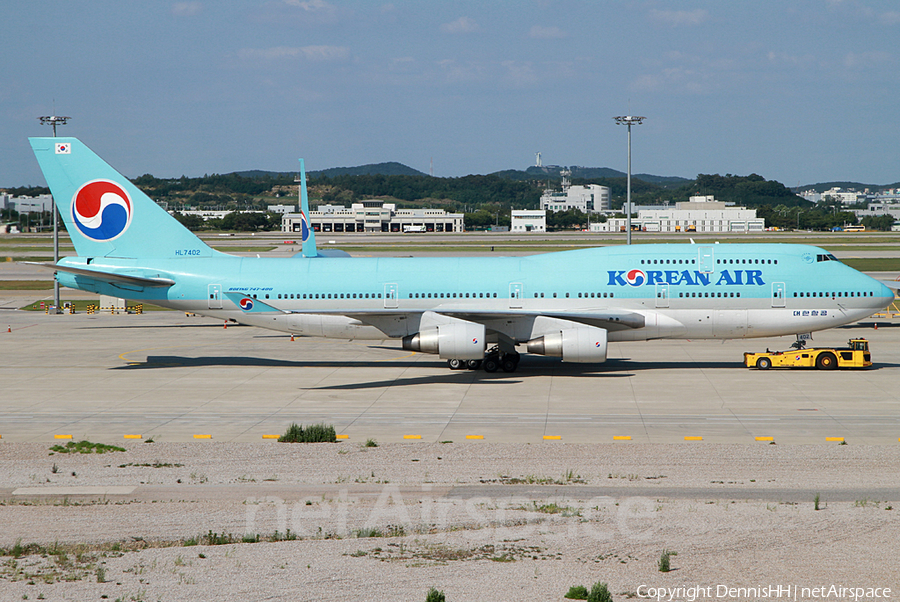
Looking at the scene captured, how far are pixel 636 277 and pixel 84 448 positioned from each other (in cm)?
2287

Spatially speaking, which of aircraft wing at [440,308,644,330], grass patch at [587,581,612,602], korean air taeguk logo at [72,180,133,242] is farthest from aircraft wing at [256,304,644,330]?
grass patch at [587,581,612,602]

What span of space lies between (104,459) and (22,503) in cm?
387

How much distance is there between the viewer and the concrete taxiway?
83.1ft

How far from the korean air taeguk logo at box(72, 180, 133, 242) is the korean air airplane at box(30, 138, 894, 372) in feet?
0.15

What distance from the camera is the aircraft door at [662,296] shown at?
35000mm

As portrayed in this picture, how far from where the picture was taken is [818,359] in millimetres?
35531

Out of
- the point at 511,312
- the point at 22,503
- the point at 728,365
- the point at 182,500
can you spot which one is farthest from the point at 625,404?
the point at 22,503

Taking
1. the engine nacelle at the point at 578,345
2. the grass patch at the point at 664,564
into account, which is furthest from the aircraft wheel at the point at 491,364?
the grass patch at the point at 664,564

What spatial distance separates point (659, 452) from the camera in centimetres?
2192

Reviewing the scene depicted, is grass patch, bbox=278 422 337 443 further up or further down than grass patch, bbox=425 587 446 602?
further down

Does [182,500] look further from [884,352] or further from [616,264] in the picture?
[884,352]

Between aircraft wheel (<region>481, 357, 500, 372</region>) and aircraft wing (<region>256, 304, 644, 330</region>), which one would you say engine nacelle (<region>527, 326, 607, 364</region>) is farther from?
aircraft wheel (<region>481, 357, 500, 372</region>)

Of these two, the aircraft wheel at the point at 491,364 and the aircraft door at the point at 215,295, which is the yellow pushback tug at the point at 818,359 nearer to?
the aircraft wheel at the point at 491,364

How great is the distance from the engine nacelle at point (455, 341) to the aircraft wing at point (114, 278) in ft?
40.2
